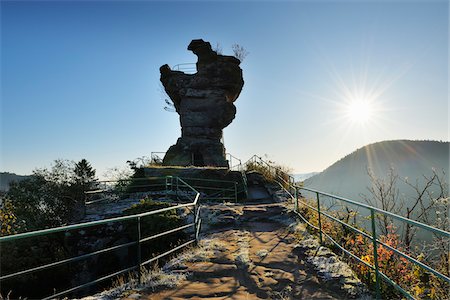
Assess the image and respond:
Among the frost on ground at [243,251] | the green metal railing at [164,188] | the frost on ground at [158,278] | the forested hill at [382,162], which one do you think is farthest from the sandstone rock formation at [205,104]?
the forested hill at [382,162]

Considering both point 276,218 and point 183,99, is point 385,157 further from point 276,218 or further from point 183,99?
point 276,218

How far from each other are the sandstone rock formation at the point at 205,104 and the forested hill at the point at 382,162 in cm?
3922

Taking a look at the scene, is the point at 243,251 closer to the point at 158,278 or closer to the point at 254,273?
the point at 254,273

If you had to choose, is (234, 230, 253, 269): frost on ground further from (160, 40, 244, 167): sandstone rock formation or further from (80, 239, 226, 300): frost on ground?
(160, 40, 244, 167): sandstone rock formation

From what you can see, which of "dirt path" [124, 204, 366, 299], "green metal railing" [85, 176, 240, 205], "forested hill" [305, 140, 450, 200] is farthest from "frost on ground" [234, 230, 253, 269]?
"forested hill" [305, 140, 450, 200]

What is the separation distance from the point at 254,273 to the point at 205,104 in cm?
2434

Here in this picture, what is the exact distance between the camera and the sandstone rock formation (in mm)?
27647

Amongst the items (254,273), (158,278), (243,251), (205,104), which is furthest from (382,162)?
(158,278)

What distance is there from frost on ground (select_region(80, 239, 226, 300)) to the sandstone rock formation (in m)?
20.5

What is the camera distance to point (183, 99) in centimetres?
2930

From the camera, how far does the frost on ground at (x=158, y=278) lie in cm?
435

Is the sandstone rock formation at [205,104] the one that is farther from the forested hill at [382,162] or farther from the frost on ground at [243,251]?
the forested hill at [382,162]

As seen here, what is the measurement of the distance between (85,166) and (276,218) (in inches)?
726

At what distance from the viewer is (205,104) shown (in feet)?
94.2
